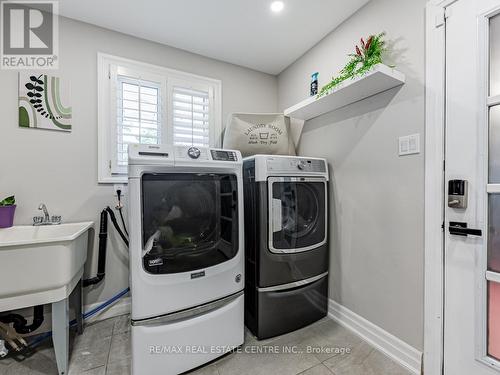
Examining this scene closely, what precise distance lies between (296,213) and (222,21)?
1.71m

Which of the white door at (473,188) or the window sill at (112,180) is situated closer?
the white door at (473,188)

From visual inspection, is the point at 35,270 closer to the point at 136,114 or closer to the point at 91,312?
the point at 91,312

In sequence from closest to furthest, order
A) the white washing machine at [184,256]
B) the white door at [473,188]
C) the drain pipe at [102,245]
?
the white door at [473,188]
the white washing machine at [184,256]
the drain pipe at [102,245]

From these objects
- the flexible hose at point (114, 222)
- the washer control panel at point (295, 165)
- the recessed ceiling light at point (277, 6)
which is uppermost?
the recessed ceiling light at point (277, 6)

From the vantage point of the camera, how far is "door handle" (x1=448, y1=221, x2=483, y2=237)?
1.18 metres

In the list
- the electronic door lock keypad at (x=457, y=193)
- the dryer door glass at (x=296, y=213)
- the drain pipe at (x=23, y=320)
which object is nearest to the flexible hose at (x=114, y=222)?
the drain pipe at (x=23, y=320)

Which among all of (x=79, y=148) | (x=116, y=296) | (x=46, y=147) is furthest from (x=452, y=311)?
(x=46, y=147)

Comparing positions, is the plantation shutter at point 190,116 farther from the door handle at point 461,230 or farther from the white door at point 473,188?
the door handle at point 461,230

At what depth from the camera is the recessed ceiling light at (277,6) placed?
1.74m

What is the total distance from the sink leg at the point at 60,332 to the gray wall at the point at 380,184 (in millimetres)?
1937

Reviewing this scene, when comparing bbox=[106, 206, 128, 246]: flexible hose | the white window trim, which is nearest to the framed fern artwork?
the white window trim

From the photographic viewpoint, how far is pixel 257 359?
60.0 inches

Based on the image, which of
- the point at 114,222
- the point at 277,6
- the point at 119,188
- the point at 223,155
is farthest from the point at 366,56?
the point at 114,222

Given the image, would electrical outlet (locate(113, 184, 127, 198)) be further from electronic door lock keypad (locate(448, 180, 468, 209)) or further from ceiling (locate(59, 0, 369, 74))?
electronic door lock keypad (locate(448, 180, 468, 209))
